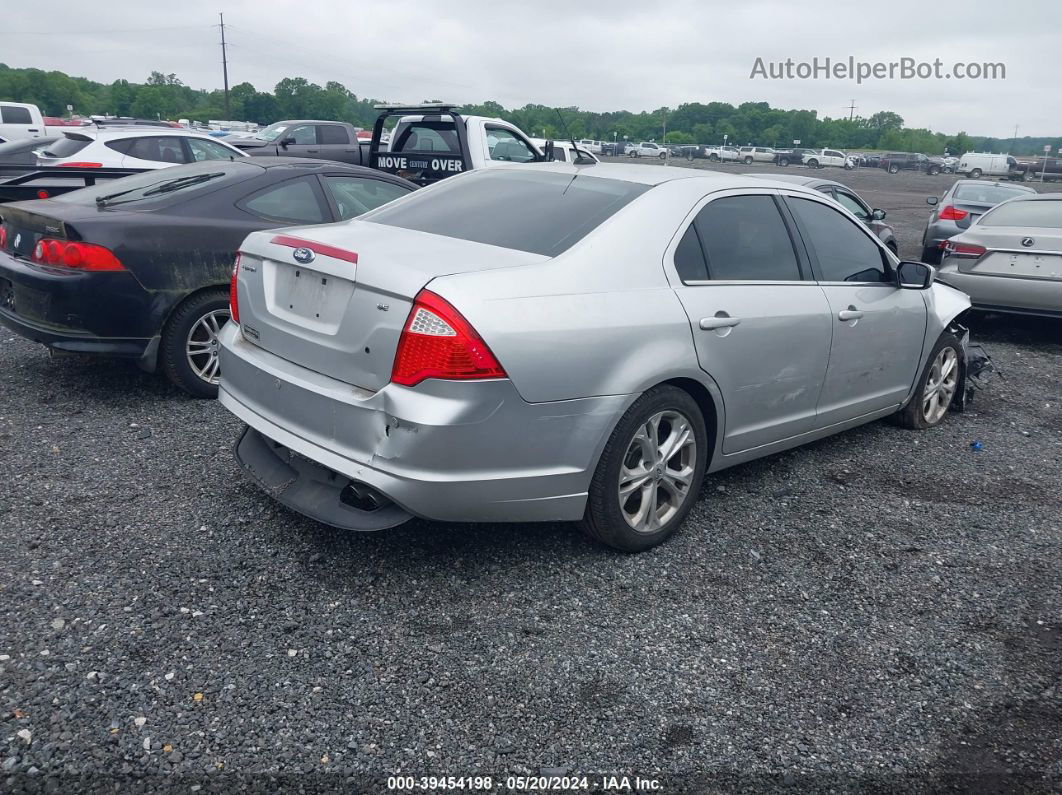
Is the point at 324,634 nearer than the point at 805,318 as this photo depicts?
Yes

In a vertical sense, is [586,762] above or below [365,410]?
below

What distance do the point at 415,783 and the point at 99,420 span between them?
3540mm

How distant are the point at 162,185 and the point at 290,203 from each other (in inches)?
32.5

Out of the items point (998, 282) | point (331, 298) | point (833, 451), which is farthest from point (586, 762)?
point (998, 282)

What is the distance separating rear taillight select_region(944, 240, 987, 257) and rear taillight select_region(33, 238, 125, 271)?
7.45 metres

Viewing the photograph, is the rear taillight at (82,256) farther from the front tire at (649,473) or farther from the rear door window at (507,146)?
the rear door window at (507,146)

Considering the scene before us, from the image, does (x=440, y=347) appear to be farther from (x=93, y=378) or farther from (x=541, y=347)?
(x=93, y=378)

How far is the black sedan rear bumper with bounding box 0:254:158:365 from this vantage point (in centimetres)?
492

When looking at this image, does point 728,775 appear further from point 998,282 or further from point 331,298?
point 998,282

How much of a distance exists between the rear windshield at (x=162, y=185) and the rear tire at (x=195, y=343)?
72 centimetres

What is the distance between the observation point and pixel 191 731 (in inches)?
101

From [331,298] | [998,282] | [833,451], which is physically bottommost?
[833,451]

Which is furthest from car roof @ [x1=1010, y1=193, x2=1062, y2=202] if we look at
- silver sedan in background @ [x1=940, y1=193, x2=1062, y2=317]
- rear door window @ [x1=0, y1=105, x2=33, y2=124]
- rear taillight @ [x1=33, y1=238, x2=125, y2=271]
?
rear door window @ [x1=0, y1=105, x2=33, y2=124]

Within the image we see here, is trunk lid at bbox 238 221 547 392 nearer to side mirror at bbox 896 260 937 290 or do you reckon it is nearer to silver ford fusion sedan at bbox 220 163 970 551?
silver ford fusion sedan at bbox 220 163 970 551
